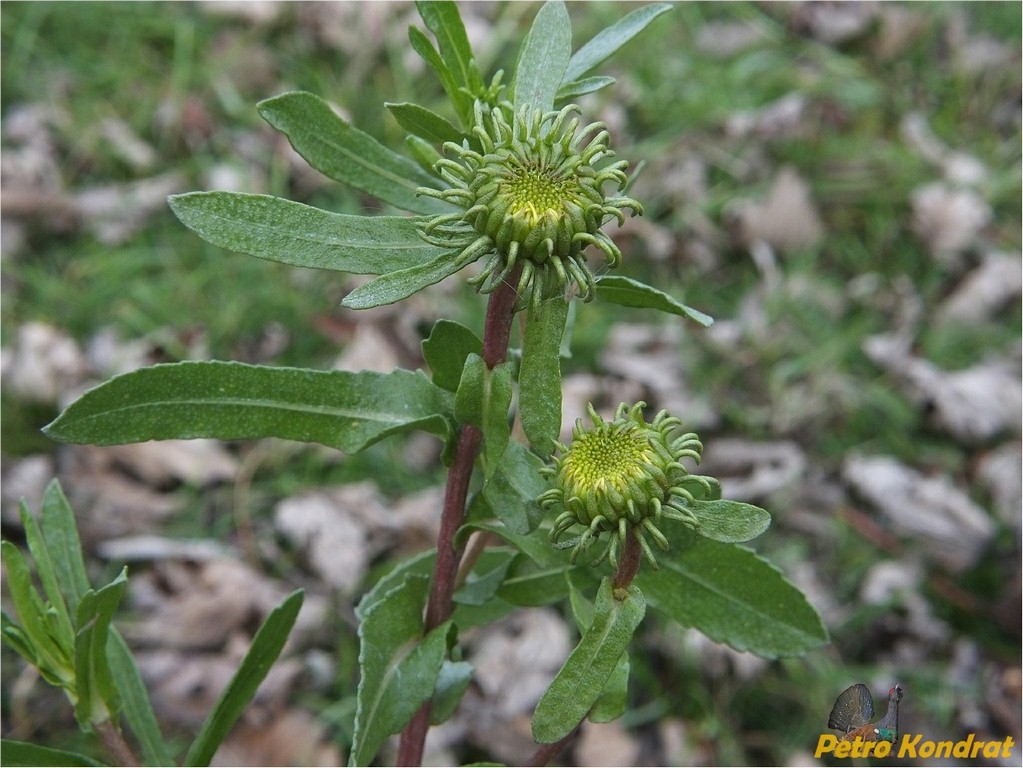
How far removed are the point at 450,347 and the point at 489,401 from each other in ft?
0.42

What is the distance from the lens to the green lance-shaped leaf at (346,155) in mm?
1372

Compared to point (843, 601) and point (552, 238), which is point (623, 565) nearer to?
point (552, 238)

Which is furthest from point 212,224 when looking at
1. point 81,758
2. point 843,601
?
point 843,601

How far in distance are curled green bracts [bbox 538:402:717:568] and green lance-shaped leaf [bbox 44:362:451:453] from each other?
22 cm

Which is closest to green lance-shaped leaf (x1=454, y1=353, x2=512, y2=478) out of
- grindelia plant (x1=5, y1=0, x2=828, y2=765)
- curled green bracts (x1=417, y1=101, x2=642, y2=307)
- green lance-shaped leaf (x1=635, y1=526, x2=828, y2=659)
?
grindelia plant (x1=5, y1=0, x2=828, y2=765)

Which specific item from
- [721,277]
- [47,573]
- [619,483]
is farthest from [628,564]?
[721,277]

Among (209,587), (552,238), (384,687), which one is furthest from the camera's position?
(209,587)

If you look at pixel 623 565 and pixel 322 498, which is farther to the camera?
pixel 322 498

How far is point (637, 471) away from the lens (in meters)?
1.16

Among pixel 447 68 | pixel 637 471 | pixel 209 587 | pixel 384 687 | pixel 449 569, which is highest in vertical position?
pixel 447 68

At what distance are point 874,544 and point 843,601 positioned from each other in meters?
0.23

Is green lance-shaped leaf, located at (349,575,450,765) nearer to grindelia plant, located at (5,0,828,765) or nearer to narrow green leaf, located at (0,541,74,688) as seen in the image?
grindelia plant, located at (5,0,828,765)

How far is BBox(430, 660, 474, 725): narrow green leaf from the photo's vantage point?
1536 mm

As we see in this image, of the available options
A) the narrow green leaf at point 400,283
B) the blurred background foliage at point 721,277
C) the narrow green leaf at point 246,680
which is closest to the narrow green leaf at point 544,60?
the narrow green leaf at point 400,283
